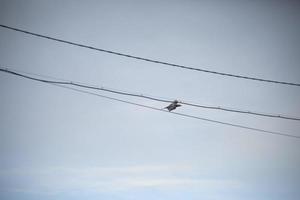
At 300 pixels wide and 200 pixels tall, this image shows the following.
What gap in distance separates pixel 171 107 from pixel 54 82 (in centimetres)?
442

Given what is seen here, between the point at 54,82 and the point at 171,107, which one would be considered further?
the point at 171,107

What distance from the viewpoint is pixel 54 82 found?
37.9 feet

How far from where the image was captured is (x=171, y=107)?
42.4ft
